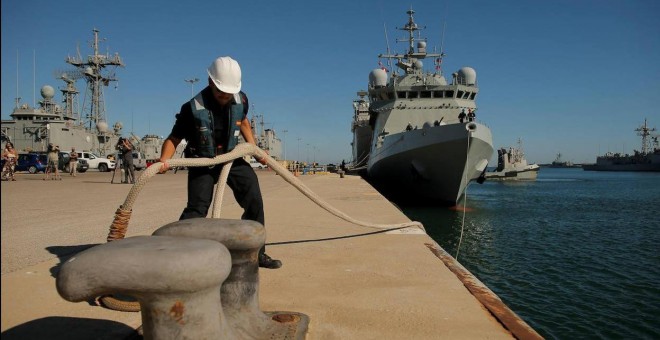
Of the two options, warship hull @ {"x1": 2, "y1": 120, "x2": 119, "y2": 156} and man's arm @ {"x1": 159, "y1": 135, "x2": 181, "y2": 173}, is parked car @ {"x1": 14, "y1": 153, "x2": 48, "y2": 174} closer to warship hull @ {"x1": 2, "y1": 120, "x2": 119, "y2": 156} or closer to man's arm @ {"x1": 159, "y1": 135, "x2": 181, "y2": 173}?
warship hull @ {"x1": 2, "y1": 120, "x2": 119, "y2": 156}

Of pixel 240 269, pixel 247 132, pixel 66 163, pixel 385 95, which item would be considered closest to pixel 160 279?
pixel 240 269

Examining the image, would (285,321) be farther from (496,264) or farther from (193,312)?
(496,264)

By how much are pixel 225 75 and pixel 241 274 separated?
1.55 metres

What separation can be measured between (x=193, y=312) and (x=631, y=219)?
1897 cm

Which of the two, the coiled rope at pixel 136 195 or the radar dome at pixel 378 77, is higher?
the radar dome at pixel 378 77

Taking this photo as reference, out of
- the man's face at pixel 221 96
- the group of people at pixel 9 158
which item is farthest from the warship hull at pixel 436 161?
the group of people at pixel 9 158

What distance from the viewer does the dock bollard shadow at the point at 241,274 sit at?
2107 mm

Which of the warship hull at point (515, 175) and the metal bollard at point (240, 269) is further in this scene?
the warship hull at point (515, 175)

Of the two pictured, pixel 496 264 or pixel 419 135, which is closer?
pixel 496 264

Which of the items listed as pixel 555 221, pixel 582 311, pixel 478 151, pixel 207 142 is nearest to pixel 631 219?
pixel 555 221

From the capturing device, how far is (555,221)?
15523mm

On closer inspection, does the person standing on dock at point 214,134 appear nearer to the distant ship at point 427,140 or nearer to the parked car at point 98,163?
the distant ship at point 427,140

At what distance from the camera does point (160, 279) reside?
1.61 meters

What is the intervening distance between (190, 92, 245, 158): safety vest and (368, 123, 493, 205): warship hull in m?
13.4
